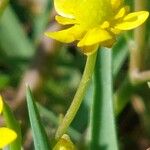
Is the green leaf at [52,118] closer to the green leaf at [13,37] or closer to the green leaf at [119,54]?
the green leaf at [119,54]

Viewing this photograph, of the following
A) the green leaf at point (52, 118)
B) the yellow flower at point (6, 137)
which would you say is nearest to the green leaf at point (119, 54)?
the green leaf at point (52, 118)

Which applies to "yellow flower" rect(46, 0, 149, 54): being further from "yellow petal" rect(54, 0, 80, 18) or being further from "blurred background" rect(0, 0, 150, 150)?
"blurred background" rect(0, 0, 150, 150)

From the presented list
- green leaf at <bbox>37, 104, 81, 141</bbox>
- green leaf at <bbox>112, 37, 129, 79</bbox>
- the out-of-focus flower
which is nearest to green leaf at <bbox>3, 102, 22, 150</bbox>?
the out-of-focus flower

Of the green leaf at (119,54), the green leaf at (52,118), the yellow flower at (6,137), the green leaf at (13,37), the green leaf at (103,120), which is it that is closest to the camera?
the yellow flower at (6,137)

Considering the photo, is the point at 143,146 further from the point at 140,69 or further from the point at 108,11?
the point at 108,11

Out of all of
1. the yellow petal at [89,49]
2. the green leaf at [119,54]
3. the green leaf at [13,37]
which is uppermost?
the yellow petal at [89,49]

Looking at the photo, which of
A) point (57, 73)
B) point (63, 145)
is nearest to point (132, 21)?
point (63, 145)
